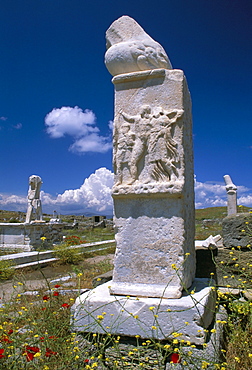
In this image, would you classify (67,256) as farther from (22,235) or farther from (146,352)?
(146,352)

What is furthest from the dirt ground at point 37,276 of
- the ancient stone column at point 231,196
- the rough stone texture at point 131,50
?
the ancient stone column at point 231,196

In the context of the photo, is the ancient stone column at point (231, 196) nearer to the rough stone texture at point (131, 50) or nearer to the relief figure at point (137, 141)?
the rough stone texture at point (131, 50)

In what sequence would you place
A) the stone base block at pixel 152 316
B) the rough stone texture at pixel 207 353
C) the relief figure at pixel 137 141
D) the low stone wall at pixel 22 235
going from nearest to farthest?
the rough stone texture at pixel 207 353, the stone base block at pixel 152 316, the relief figure at pixel 137 141, the low stone wall at pixel 22 235

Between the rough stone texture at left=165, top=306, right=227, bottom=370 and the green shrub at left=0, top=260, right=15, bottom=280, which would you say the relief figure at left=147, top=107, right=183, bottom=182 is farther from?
the green shrub at left=0, top=260, right=15, bottom=280

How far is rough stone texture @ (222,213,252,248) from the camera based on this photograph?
4.13 m

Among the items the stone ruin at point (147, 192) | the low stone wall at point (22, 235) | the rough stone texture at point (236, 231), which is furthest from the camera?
the low stone wall at point (22, 235)

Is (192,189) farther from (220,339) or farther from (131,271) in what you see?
(220,339)

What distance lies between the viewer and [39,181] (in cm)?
1209

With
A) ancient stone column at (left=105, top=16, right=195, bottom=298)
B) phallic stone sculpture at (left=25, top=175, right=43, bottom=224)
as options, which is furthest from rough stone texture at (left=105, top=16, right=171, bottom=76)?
phallic stone sculpture at (left=25, top=175, right=43, bottom=224)

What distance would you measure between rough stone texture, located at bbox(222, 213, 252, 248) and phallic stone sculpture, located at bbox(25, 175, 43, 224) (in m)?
8.89

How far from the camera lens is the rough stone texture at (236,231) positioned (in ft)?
13.6

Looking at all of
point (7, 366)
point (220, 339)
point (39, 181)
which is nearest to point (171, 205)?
point (220, 339)

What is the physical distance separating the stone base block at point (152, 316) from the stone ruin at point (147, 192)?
11mm

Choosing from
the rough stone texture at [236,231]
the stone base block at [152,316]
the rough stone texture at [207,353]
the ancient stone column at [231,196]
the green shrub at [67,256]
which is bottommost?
the green shrub at [67,256]
